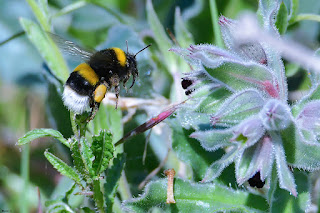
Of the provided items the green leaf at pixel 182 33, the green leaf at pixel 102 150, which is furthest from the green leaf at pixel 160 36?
the green leaf at pixel 102 150

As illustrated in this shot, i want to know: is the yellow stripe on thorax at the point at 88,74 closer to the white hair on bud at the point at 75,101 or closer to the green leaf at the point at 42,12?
the white hair on bud at the point at 75,101

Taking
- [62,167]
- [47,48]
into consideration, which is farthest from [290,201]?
[47,48]

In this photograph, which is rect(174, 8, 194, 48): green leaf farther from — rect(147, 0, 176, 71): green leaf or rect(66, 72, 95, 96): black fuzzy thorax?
rect(66, 72, 95, 96): black fuzzy thorax

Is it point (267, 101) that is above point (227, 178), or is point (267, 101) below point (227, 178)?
above

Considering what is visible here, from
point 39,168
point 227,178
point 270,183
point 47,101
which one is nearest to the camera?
point 270,183

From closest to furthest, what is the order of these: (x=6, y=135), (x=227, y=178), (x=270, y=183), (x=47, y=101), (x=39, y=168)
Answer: (x=270, y=183) < (x=227, y=178) < (x=47, y=101) < (x=39, y=168) < (x=6, y=135)

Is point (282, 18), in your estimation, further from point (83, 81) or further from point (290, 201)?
point (83, 81)

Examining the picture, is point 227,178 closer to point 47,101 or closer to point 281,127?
point 281,127

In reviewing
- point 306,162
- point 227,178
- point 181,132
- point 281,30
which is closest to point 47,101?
point 181,132
